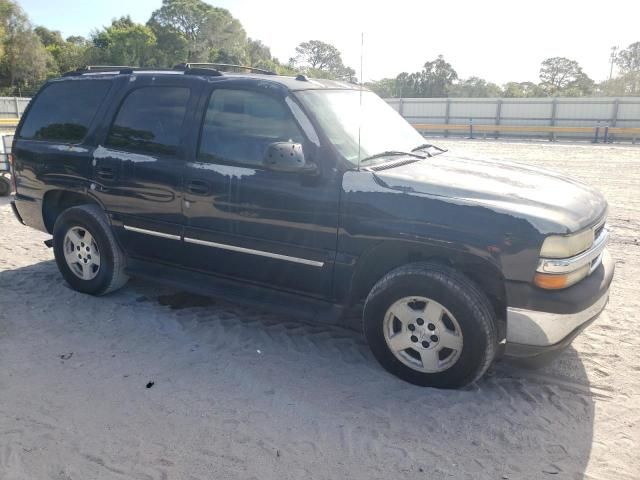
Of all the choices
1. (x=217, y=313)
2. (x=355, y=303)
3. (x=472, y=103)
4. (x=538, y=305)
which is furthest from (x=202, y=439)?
(x=472, y=103)

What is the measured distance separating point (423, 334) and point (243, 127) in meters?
1.97

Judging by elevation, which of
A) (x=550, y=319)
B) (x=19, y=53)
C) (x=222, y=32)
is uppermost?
(x=222, y=32)

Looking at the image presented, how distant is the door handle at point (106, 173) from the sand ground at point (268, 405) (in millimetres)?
1161

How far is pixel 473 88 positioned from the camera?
47.6 meters

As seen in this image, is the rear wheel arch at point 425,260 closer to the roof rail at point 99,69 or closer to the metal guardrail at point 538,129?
the roof rail at point 99,69

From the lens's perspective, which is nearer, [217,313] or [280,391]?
[280,391]

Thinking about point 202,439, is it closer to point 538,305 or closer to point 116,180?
point 538,305

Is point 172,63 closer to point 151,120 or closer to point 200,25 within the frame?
point 200,25

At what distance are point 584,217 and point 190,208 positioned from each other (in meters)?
2.76

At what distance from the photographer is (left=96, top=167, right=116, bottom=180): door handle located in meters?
4.55

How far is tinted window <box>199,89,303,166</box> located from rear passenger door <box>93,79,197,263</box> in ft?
0.81

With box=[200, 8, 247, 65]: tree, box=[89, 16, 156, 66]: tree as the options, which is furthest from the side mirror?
box=[200, 8, 247, 65]: tree

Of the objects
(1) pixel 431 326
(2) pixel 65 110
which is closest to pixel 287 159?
(1) pixel 431 326

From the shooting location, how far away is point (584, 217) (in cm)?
330
